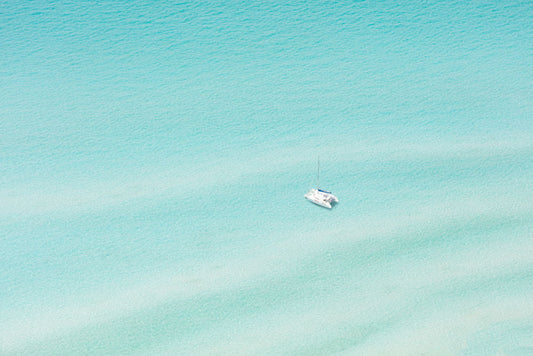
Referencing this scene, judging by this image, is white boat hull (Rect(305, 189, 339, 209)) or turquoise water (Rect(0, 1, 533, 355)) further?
white boat hull (Rect(305, 189, 339, 209))

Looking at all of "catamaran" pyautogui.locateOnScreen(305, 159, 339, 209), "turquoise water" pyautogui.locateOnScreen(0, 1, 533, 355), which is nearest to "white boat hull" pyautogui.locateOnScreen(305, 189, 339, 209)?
"catamaran" pyautogui.locateOnScreen(305, 159, 339, 209)

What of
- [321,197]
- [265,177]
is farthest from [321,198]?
[265,177]

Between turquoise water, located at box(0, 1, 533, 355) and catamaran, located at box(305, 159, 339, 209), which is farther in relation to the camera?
catamaran, located at box(305, 159, 339, 209)

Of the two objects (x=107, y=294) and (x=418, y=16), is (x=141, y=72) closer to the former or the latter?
(x=107, y=294)

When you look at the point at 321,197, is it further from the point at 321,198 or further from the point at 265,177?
the point at 265,177

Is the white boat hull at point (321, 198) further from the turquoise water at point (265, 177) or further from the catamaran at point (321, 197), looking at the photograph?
the turquoise water at point (265, 177)

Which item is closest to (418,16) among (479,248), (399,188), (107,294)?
(399,188)

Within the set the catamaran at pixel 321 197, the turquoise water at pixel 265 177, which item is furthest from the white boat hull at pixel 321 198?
the turquoise water at pixel 265 177

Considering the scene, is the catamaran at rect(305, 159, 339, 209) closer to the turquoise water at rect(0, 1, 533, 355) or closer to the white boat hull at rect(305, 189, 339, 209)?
the white boat hull at rect(305, 189, 339, 209)
